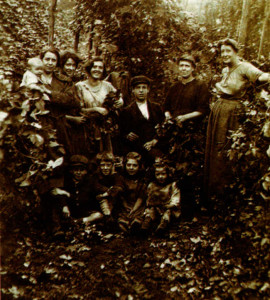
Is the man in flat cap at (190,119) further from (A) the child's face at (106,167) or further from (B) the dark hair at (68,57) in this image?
(B) the dark hair at (68,57)

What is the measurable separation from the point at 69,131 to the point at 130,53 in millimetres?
978

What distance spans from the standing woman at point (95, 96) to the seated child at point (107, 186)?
0.13m

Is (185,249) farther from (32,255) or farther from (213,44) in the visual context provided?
(213,44)

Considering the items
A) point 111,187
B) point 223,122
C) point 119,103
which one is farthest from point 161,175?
point 119,103

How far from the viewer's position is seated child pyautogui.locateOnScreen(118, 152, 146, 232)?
11.5 feet

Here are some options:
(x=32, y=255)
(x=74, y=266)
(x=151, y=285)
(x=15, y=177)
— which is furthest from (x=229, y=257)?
(x=15, y=177)

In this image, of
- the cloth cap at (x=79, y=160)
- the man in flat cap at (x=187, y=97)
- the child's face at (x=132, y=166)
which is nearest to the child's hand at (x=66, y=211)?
the cloth cap at (x=79, y=160)

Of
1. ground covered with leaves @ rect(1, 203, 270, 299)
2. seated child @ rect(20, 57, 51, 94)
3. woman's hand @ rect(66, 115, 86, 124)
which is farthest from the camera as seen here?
woman's hand @ rect(66, 115, 86, 124)

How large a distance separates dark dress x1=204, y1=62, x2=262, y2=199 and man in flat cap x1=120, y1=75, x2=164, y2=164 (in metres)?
0.50

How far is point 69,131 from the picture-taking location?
3.53m

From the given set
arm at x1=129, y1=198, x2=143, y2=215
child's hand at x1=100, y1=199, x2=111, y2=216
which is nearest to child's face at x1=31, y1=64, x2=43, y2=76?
child's hand at x1=100, y1=199, x2=111, y2=216

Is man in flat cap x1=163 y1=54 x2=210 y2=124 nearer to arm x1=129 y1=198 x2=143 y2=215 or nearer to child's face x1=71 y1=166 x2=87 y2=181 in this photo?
arm x1=129 y1=198 x2=143 y2=215

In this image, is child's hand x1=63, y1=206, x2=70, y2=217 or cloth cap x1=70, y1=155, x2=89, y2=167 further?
cloth cap x1=70, y1=155, x2=89, y2=167

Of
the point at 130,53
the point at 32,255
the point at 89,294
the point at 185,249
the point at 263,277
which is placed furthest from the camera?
the point at 130,53
